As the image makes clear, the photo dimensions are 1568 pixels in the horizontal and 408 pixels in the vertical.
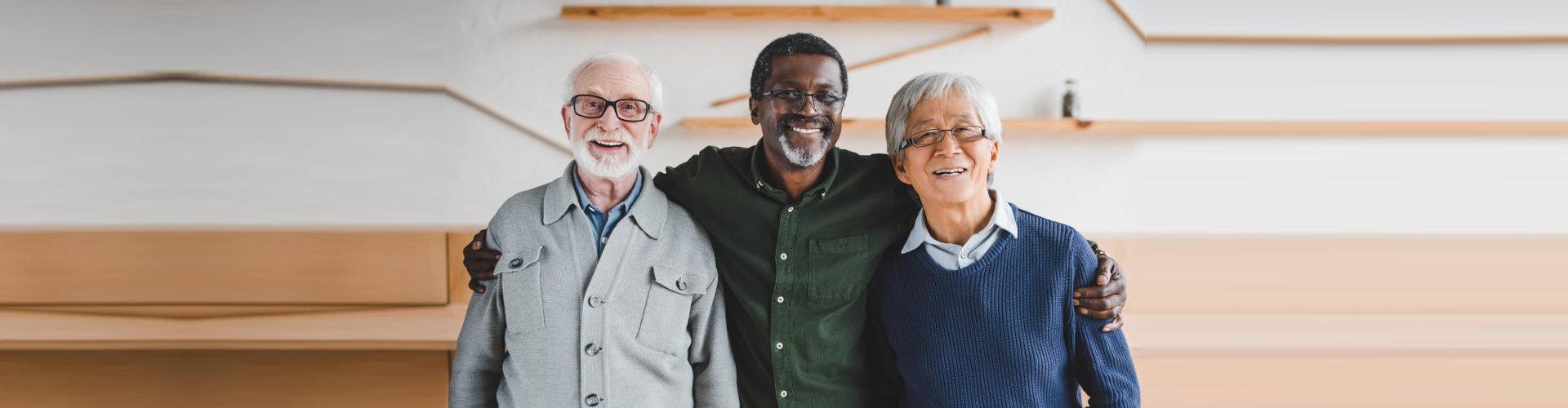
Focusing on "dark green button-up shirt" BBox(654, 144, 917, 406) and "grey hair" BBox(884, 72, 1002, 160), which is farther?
"dark green button-up shirt" BBox(654, 144, 917, 406)

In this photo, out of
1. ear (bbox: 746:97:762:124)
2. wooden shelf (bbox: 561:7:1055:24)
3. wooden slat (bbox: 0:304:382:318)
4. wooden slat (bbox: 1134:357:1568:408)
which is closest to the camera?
ear (bbox: 746:97:762:124)

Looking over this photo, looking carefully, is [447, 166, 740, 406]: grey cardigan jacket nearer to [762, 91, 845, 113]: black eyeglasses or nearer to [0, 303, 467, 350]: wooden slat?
[762, 91, 845, 113]: black eyeglasses

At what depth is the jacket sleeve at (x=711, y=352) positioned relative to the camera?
66.5 inches

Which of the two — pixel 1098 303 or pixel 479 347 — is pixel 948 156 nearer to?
pixel 1098 303

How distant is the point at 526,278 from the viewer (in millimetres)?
1598

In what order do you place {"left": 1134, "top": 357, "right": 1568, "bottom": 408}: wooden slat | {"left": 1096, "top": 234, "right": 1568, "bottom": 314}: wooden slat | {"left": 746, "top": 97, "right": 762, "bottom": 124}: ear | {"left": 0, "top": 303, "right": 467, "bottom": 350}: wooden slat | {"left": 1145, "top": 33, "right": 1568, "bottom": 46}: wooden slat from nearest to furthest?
{"left": 746, "top": 97, "right": 762, "bottom": 124}: ear → {"left": 0, "top": 303, "right": 467, "bottom": 350}: wooden slat → {"left": 1134, "top": 357, "right": 1568, "bottom": 408}: wooden slat → {"left": 1096, "top": 234, "right": 1568, "bottom": 314}: wooden slat → {"left": 1145, "top": 33, "right": 1568, "bottom": 46}: wooden slat

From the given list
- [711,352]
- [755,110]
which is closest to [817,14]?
[755,110]

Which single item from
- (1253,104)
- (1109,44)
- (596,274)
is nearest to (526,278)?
(596,274)

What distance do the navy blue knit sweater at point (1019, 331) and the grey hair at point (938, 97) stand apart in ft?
0.69

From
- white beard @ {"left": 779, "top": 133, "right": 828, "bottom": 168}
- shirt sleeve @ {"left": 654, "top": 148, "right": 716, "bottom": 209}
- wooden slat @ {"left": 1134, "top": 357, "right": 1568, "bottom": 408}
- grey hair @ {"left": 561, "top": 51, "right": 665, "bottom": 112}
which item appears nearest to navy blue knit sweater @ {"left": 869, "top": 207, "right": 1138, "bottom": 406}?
white beard @ {"left": 779, "top": 133, "right": 828, "bottom": 168}

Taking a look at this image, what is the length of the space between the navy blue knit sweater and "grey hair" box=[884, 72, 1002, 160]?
21 cm

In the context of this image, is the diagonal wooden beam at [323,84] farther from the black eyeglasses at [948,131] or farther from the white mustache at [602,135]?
the black eyeglasses at [948,131]

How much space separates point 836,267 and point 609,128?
21.7 inches

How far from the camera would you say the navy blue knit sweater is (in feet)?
5.11
